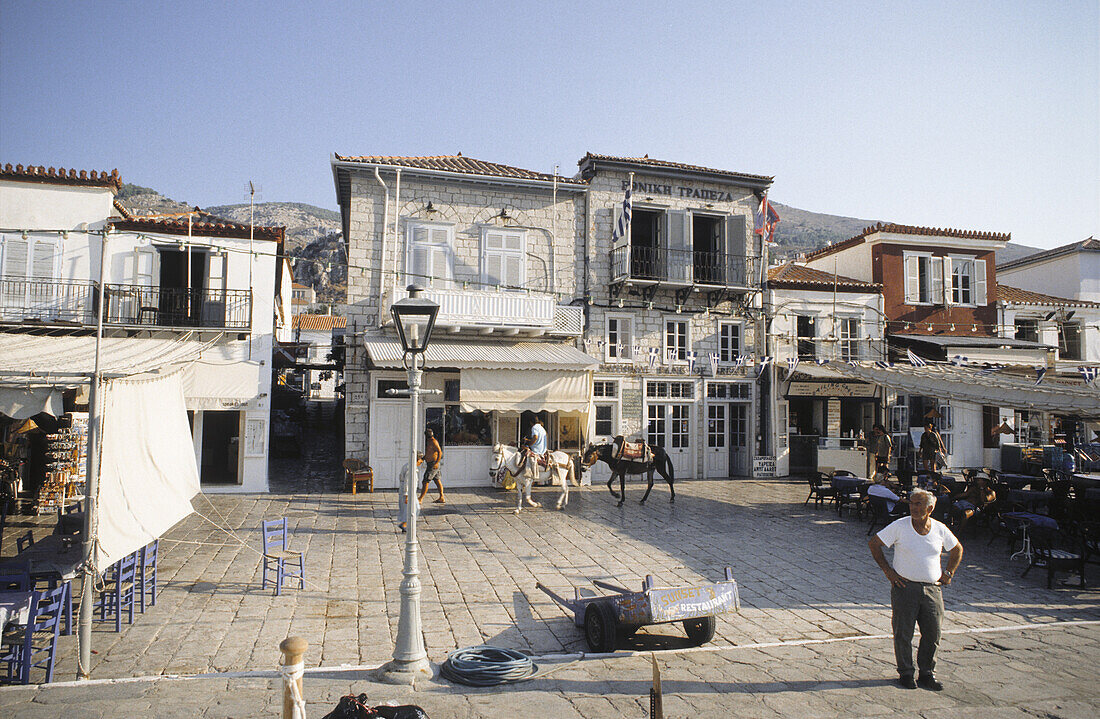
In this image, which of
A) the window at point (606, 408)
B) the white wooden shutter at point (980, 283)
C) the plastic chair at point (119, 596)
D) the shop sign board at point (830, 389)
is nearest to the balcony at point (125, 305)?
the plastic chair at point (119, 596)

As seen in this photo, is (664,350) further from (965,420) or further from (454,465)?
(965,420)

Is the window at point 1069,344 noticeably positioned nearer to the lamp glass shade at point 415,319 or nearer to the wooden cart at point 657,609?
the wooden cart at point 657,609

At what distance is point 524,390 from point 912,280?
1451cm

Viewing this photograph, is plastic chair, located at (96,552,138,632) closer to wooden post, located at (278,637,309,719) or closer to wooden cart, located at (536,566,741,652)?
wooden post, located at (278,637,309,719)

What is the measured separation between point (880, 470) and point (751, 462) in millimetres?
4179

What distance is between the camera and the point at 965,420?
2181cm

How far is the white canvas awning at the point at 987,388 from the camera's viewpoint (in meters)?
11.8

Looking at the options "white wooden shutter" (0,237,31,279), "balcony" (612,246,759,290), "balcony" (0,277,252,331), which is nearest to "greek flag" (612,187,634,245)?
"balcony" (612,246,759,290)

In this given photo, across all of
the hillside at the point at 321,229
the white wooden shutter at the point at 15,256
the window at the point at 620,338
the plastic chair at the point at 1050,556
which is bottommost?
the plastic chair at the point at 1050,556

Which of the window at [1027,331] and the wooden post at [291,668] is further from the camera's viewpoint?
the window at [1027,331]

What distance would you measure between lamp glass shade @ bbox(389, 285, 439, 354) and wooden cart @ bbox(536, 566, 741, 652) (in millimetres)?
3103

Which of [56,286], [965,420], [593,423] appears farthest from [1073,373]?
[56,286]

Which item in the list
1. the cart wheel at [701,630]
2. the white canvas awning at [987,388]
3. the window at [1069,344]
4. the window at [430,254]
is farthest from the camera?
the window at [1069,344]

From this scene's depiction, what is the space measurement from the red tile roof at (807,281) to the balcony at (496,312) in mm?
7185
